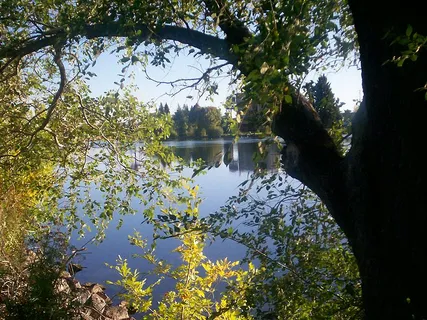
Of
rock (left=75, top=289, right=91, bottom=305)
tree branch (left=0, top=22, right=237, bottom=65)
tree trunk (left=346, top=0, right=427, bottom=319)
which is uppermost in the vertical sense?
tree branch (left=0, top=22, right=237, bottom=65)

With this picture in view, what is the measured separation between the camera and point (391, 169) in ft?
4.50

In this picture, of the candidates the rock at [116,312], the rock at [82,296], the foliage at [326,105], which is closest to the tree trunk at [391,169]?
the foliage at [326,105]

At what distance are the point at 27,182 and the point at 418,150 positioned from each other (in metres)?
4.19

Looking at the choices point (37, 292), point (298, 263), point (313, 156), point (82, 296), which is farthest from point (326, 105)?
point (82, 296)

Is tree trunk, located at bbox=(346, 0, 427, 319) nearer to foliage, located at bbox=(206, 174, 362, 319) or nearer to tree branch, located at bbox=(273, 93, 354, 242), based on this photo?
tree branch, located at bbox=(273, 93, 354, 242)

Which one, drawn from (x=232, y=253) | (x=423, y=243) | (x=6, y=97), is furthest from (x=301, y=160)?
(x=232, y=253)

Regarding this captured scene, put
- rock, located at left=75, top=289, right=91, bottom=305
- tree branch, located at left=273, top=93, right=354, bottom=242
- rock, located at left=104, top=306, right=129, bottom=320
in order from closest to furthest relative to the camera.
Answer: tree branch, located at left=273, top=93, right=354, bottom=242 < rock, located at left=75, top=289, right=91, bottom=305 < rock, located at left=104, top=306, right=129, bottom=320

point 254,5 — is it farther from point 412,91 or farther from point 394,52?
point 412,91

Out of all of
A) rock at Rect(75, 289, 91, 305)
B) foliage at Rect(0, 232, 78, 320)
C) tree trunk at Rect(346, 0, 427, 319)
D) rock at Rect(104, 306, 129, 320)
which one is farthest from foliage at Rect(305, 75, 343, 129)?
rock at Rect(104, 306, 129, 320)

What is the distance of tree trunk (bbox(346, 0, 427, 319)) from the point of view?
128 centimetres

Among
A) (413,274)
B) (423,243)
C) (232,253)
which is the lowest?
(232,253)

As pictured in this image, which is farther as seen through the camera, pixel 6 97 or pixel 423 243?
pixel 6 97

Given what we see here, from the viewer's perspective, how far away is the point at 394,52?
50.9 inches

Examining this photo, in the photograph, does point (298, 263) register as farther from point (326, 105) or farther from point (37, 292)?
point (37, 292)
